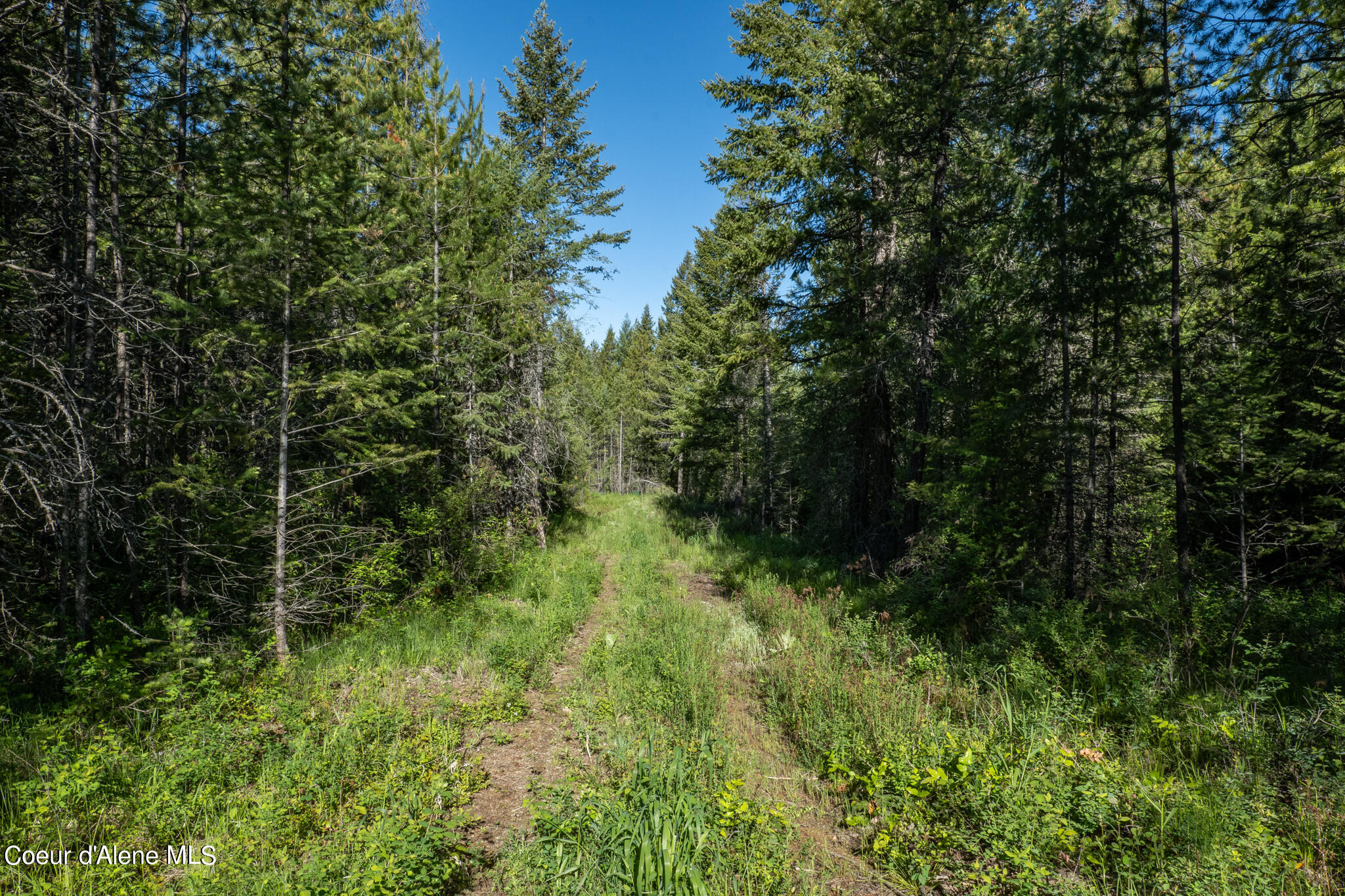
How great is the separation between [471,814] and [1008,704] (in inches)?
202

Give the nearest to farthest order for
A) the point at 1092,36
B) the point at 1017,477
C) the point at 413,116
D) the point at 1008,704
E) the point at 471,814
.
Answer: the point at 471,814 < the point at 1008,704 < the point at 1092,36 < the point at 1017,477 < the point at 413,116

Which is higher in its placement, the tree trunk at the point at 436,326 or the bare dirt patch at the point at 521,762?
the tree trunk at the point at 436,326

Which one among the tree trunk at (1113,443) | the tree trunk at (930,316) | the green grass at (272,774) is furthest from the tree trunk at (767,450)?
the green grass at (272,774)

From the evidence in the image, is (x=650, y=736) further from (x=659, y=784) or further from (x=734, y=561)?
(x=734, y=561)

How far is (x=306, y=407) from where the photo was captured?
8.45 m

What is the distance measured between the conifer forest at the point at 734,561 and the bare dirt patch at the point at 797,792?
0.17 ft

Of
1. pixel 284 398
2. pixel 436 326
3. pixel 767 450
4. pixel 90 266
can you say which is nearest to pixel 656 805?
pixel 284 398

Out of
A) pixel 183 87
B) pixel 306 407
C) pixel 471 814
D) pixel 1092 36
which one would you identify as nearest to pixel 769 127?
pixel 1092 36

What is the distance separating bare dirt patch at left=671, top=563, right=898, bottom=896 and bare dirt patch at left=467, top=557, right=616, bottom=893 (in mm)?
1697

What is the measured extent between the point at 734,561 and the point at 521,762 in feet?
27.4

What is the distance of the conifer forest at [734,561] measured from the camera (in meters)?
3.56

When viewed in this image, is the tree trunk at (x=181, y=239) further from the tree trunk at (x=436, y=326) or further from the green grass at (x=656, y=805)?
the green grass at (x=656, y=805)

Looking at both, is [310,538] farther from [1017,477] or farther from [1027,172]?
[1027,172]

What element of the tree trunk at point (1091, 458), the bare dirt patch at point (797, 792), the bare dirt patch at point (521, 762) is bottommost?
the bare dirt patch at point (521, 762)
